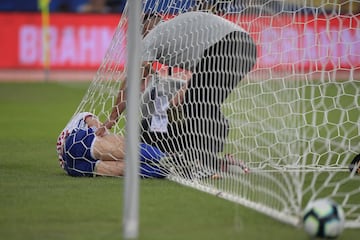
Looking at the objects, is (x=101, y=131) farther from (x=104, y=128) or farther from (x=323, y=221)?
(x=323, y=221)

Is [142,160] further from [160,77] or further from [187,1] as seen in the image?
[187,1]

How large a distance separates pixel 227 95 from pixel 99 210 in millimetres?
1698

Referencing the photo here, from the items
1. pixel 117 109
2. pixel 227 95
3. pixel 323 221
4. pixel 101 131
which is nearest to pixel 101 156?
pixel 101 131

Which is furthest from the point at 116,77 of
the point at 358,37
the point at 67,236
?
the point at 67,236

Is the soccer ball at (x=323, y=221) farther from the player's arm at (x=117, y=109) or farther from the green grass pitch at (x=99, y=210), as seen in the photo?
the player's arm at (x=117, y=109)

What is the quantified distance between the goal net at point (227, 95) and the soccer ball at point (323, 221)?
1193 mm

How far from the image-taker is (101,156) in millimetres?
6871

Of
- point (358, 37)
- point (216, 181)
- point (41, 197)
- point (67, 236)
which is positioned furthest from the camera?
point (358, 37)

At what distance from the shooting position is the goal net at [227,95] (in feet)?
20.9

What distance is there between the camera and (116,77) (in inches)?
293

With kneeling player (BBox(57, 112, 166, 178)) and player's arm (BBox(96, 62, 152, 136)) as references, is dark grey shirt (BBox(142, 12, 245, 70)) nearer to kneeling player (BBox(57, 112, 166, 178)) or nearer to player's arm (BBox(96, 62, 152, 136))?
A: player's arm (BBox(96, 62, 152, 136))

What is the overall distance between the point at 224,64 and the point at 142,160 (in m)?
0.96

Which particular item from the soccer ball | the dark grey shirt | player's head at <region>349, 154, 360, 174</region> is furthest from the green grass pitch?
player's head at <region>349, 154, 360, 174</region>

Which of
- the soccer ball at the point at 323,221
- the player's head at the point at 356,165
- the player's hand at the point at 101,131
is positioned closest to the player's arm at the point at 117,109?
the player's hand at the point at 101,131
